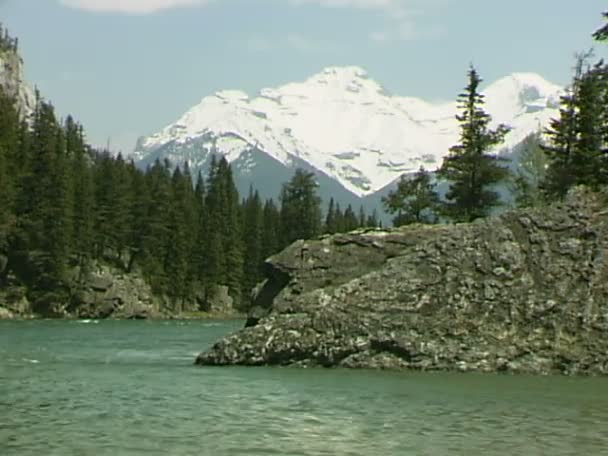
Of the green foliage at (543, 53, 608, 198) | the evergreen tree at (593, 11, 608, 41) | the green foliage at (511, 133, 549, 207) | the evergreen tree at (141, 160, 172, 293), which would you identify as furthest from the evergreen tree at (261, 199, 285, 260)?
the evergreen tree at (593, 11, 608, 41)

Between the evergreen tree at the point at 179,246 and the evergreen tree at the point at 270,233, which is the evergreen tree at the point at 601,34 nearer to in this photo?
the evergreen tree at the point at 179,246

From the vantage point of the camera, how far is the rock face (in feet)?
86.1

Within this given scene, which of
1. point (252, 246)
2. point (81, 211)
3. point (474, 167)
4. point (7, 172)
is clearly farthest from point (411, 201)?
point (252, 246)

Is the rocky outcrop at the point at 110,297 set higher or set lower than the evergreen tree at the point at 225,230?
lower

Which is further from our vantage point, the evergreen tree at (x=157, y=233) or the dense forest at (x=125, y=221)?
the evergreen tree at (x=157, y=233)

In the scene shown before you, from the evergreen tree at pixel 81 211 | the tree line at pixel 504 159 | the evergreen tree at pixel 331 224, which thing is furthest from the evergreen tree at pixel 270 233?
the tree line at pixel 504 159

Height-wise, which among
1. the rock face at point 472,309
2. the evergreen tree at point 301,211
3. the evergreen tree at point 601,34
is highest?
the evergreen tree at point 301,211

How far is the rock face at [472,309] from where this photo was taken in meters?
26.2

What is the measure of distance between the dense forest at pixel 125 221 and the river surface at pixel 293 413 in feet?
274

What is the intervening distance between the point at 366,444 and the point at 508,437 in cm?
227

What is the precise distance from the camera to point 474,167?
2621 inches

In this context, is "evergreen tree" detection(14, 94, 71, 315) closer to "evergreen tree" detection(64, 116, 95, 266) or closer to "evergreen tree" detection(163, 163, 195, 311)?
"evergreen tree" detection(64, 116, 95, 266)

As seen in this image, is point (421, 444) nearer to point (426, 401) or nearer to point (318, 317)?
point (426, 401)

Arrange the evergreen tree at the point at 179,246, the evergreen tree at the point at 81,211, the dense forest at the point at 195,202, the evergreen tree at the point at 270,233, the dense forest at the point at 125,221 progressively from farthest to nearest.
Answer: the evergreen tree at the point at 270,233 < the evergreen tree at the point at 179,246 < the evergreen tree at the point at 81,211 < the dense forest at the point at 125,221 < the dense forest at the point at 195,202
